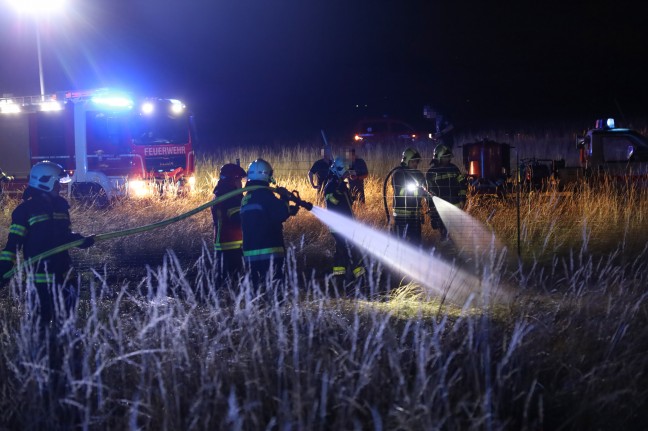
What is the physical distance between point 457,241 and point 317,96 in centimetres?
5041

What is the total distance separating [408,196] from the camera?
28.0ft

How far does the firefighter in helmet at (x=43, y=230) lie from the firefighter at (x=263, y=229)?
127 cm

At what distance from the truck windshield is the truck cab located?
Result: 8.42 meters

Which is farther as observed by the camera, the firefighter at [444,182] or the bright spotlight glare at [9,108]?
the bright spotlight glare at [9,108]

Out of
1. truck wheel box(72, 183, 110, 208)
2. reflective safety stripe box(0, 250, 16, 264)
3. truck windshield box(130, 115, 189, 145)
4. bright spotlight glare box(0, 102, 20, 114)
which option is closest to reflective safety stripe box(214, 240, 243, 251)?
reflective safety stripe box(0, 250, 16, 264)

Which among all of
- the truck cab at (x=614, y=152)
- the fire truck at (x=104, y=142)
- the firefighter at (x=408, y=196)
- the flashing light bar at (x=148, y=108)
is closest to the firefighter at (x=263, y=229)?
the firefighter at (x=408, y=196)

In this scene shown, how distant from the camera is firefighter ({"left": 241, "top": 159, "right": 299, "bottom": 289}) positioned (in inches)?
240

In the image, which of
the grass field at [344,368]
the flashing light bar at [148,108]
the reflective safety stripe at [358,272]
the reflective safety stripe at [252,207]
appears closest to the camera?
the grass field at [344,368]

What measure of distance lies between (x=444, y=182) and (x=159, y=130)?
8.48 metres

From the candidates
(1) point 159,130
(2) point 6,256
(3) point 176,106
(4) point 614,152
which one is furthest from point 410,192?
(3) point 176,106

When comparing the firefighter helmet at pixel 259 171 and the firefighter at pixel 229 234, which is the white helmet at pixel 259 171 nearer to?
the firefighter helmet at pixel 259 171

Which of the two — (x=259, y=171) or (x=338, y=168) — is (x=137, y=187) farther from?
(x=259, y=171)

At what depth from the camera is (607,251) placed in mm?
9078

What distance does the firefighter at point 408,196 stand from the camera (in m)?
8.46
